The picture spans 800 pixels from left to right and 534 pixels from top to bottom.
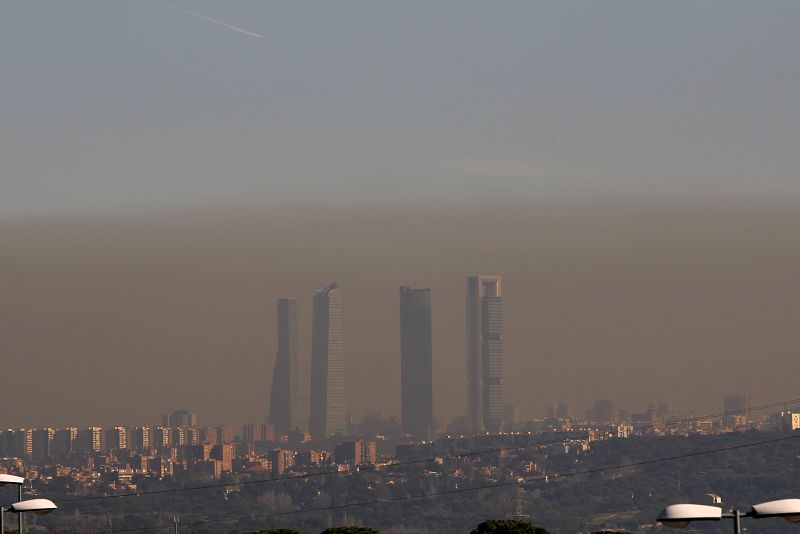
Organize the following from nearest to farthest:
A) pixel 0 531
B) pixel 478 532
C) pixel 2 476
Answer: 1. pixel 0 531
2. pixel 2 476
3. pixel 478 532

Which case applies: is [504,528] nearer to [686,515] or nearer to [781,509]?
Answer: [686,515]

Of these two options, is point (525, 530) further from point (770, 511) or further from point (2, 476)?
point (770, 511)

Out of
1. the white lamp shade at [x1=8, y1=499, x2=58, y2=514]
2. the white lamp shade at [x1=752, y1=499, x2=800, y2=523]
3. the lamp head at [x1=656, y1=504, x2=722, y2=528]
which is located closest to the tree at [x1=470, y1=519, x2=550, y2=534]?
the white lamp shade at [x1=8, y1=499, x2=58, y2=514]

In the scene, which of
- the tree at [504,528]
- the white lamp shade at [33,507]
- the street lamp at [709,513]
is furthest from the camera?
the tree at [504,528]

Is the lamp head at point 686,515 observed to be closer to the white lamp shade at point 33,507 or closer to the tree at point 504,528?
the white lamp shade at point 33,507

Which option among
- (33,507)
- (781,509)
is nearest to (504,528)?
(33,507)

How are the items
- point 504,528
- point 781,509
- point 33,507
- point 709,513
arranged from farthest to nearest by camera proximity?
1. point 504,528
2. point 33,507
3. point 709,513
4. point 781,509

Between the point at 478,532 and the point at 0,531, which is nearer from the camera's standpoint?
the point at 0,531

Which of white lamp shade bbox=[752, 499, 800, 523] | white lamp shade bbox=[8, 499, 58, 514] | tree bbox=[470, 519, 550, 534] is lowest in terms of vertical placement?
tree bbox=[470, 519, 550, 534]

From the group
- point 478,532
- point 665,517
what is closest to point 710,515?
point 665,517

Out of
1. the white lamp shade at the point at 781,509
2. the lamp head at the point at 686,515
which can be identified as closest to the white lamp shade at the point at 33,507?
the lamp head at the point at 686,515

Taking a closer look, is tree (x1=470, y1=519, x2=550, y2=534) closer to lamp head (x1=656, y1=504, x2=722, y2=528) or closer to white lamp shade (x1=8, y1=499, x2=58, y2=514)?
white lamp shade (x1=8, y1=499, x2=58, y2=514)
